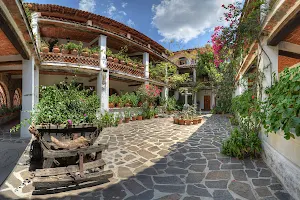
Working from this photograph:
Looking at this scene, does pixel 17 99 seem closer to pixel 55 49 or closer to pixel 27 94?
pixel 55 49

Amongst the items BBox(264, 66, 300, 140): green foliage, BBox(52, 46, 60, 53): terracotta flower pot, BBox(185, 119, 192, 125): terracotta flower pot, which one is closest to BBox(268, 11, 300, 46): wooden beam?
BBox(264, 66, 300, 140): green foliage

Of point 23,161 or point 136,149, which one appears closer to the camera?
point 23,161

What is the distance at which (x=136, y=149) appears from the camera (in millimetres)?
5227

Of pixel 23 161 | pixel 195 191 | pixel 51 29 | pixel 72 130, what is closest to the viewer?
pixel 195 191

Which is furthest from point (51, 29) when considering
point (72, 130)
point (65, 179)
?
point (65, 179)

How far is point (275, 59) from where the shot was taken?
4.09m

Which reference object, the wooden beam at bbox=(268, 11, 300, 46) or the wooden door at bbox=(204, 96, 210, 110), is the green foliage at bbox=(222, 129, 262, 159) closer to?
the wooden beam at bbox=(268, 11, 300, 46)

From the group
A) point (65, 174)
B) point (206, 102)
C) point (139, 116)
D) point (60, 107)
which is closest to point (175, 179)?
point (65, 174)

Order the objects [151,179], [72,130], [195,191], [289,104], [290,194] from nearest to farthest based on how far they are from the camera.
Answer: [289,104], [290,194], [195,191], [151,179], [72,130]

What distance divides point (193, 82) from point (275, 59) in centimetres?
1859

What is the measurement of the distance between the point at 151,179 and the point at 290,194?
2.33m

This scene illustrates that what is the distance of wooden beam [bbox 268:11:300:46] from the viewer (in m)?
3.05

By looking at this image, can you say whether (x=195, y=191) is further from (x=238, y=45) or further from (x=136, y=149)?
(x=238, y=45)

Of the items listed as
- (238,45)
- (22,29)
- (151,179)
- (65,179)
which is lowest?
(151,179)
